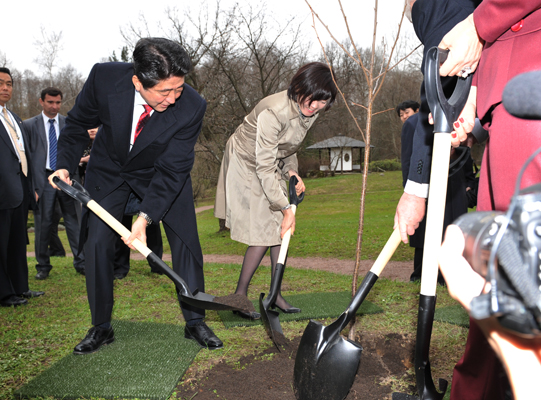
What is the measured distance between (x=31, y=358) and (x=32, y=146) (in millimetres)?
4021

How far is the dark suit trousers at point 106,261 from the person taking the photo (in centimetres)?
326

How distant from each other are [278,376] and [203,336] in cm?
78

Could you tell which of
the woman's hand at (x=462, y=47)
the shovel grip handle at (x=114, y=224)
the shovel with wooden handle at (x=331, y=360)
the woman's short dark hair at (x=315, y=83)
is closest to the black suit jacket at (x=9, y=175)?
the shovel grip handle at (x=114, y=224)

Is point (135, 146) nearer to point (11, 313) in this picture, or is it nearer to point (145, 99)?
point (145, 99)

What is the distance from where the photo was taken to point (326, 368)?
2359mm

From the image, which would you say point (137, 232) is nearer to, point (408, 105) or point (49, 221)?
point (49, 221)

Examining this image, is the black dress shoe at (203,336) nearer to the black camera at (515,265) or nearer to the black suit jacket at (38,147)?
the black camera at (515,265)

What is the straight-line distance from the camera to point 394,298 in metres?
4.62

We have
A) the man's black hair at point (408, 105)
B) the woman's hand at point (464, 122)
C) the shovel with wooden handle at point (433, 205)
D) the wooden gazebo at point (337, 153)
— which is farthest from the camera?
the wooden gazebo at point (337, 153)

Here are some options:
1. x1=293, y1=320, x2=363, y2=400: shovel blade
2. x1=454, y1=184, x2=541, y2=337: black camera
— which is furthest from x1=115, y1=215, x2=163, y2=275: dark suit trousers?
x1=454, y1=184, x2=541, y2=337: black camera

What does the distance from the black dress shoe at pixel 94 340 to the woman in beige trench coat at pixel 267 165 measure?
1.15 metres

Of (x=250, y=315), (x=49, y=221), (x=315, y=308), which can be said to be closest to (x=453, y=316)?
(x=315, y=308)

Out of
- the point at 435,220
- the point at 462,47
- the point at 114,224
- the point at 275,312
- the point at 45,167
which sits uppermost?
the point at 462,47

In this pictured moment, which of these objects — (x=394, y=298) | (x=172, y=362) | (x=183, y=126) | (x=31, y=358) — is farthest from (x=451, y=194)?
(x=31, y=358)
